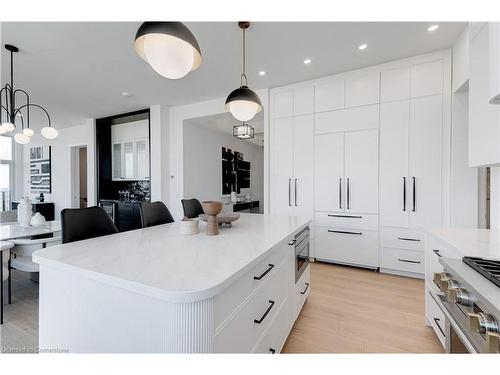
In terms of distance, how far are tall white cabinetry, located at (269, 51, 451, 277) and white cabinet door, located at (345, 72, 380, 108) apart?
0.01m

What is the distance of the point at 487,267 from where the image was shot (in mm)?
998

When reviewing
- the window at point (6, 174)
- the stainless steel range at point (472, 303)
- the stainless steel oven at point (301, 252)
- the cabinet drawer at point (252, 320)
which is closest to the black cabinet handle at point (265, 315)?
the cabinet drawer at point (252, 320)

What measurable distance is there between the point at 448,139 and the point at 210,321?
338 cm

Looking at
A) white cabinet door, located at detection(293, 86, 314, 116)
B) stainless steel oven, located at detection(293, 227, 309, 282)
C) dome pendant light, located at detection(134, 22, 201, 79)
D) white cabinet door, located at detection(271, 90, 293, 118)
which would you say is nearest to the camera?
dome pendant light, located at detection(134, 22, 201, 79)

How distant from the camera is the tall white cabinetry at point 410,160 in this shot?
8.98 ft

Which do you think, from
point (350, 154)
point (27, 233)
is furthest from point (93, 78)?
point (350, 154)

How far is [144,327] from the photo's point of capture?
78 cm

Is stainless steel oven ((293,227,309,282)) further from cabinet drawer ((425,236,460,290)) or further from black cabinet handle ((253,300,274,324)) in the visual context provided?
cabinet drawer ((425,236,460,290))

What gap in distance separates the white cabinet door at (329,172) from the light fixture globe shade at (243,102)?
1749 millimetres

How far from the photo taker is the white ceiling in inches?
90.4

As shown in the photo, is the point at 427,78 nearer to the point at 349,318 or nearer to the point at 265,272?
the point at 349,318

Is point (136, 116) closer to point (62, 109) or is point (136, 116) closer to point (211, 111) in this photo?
point (62, 109)

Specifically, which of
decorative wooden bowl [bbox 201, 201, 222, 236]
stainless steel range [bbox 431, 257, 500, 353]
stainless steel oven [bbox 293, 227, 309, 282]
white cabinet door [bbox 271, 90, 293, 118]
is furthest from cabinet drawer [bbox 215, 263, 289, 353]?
white cabinet door [bbox 271, 90, 293, 118]

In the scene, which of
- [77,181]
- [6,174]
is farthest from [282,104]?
[6,174]
